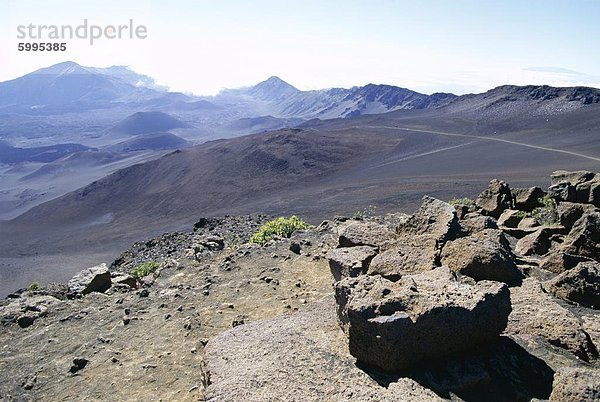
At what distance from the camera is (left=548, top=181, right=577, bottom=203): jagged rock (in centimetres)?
1028

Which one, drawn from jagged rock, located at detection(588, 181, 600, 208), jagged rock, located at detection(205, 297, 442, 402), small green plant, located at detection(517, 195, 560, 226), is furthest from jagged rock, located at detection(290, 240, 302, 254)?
jagged rock, located at detection(588, 181, 600, 208)

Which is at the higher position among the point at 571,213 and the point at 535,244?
the point at 571,213

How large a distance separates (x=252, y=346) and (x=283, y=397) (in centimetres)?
110

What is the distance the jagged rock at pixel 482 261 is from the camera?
5680mm

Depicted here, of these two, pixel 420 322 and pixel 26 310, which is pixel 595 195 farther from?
pixel 26 310

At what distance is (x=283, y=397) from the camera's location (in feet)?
13.5

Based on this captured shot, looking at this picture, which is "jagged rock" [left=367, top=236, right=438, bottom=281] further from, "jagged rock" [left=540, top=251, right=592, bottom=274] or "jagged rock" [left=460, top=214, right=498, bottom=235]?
"jagged rock" [left=540, top=251, right=592, bottom=274]

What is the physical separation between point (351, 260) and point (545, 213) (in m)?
6.43

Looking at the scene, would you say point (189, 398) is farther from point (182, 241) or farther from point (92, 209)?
point (92, 209)

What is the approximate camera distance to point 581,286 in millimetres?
5559

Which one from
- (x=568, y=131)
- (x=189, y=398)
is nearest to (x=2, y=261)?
(x=189, y=398)

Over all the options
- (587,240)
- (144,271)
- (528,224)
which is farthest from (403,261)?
(144,271)

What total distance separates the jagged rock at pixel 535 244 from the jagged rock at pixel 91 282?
9.29 meters

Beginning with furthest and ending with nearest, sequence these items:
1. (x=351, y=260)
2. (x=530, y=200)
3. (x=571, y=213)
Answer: (x=530, y=200)
(x=571, y=213)
(x=351, y=260)
